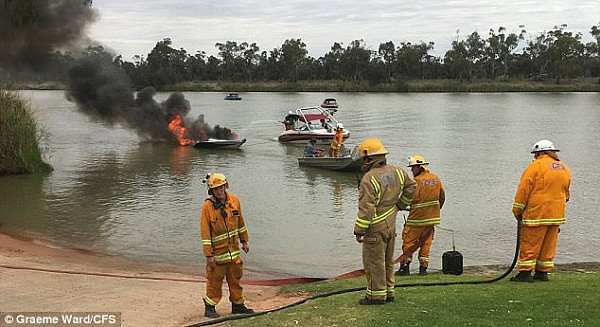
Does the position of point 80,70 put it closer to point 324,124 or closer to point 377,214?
point 324,124

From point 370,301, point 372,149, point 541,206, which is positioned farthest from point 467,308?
point 372,149

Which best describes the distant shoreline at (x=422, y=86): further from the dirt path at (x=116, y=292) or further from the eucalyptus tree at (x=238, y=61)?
the dirt path at (x=116, y=292)

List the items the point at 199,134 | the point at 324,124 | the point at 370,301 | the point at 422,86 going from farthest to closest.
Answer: the point at 422,86, the point at 324,124, the point at 199,134, the point at 370,301

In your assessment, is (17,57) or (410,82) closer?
(17,57)

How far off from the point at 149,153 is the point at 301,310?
3120cm

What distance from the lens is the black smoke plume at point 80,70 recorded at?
74.9 feet

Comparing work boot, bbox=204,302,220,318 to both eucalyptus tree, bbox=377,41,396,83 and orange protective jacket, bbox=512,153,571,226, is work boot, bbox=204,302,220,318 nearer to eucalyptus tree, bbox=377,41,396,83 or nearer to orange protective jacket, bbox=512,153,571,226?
orange protective jacket, bbox=512,153,571,226

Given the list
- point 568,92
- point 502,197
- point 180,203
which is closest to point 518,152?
point 502,197

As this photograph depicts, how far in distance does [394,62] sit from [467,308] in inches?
5010

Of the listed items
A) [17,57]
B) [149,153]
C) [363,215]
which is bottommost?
[149,153]

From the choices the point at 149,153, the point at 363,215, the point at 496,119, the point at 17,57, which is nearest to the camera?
the point at 363,215

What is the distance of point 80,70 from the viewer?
111ft

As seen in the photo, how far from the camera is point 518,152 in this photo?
114 ft

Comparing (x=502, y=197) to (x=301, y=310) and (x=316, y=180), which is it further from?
(x=301, y=310)
